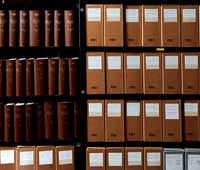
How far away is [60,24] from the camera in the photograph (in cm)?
244

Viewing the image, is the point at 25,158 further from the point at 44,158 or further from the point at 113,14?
the point at 113,14

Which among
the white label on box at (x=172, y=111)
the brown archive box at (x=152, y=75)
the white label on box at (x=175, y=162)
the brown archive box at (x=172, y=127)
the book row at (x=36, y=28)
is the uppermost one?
the book row at (x=36, y=28)

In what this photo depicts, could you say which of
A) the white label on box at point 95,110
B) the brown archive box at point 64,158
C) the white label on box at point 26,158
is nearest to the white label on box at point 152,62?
the white label on box at point 95,110

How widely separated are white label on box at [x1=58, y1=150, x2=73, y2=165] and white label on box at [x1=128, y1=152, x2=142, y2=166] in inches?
16.3

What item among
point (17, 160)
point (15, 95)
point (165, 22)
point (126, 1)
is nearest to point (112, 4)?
point (126, 1)

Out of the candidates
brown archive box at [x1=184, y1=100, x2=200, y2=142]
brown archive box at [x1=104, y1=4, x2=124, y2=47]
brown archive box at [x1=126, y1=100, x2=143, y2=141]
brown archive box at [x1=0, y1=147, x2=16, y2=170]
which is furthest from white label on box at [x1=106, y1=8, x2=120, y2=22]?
brown archive box at [x1=0, y1=147, x2=16, y2=170]

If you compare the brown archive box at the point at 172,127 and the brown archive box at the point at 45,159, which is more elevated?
the brown archive box at the point at 172,127

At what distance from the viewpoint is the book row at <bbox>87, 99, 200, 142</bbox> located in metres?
2.38

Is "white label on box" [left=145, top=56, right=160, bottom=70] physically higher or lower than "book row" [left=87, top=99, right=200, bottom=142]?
higher

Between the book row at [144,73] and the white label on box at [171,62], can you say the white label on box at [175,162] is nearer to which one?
the book row at [144,73]

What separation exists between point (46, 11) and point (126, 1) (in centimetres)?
59

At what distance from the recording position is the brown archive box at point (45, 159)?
2.36 m

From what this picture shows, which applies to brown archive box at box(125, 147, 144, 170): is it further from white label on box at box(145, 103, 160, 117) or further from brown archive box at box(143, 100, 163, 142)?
white label on box at box(145, 103, 160, 117)

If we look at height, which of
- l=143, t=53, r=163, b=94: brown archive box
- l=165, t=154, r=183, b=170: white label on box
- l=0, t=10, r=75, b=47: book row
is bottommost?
l=165, t=154, r=183, b=170: white label on box
